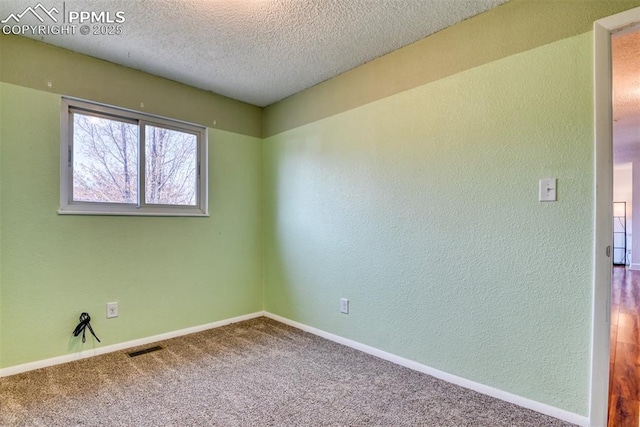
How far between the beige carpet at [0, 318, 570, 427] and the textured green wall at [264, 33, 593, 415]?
9.8 inches

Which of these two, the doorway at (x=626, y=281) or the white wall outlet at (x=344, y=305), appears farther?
the white wall outlet at (x=344, y=305)

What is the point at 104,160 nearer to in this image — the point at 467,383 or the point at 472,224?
the point at 472,224

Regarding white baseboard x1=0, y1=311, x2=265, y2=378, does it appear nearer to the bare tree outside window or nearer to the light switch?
the bare tree outside window

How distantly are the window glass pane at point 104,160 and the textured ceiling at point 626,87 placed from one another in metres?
3.33

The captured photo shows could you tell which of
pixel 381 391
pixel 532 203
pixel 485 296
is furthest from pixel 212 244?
pixel 532 203

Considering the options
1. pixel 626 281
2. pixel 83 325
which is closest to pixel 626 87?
pixel 626 281

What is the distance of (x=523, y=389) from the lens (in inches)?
71.7

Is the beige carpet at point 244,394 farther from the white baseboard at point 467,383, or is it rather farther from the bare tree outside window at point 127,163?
the bare tree outside window at point 127,163

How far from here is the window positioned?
244cm

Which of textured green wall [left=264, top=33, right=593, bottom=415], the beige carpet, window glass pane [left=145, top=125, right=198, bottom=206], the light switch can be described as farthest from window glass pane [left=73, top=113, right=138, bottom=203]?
the light switch

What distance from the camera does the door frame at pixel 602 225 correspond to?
5.19 feet

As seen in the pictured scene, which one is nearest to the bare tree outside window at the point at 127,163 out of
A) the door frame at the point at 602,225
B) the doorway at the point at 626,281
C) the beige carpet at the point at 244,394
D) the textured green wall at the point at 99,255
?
the textured green wall at the point at 99,255

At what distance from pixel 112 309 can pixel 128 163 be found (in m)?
1.20

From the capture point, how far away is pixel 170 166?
118 inches
